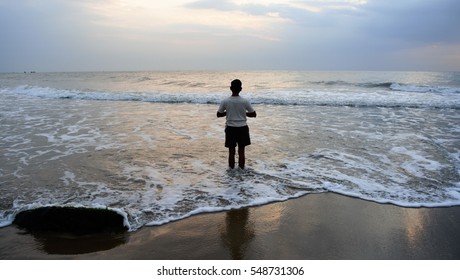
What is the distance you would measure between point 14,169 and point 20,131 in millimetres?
4546

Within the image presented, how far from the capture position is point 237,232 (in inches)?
161

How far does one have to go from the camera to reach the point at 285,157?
7.78 metres

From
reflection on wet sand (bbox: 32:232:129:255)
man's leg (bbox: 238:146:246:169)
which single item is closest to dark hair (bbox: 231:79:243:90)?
man's leg (bbox: 238:146:246:169)

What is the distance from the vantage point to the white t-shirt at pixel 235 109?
20.9 feet

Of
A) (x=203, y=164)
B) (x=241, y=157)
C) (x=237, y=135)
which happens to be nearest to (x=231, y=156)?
(x=241, y=157)

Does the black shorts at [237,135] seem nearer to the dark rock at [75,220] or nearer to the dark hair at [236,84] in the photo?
the dark hair at [236,84]

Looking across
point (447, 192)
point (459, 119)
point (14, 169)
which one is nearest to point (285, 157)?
point (447, 192)

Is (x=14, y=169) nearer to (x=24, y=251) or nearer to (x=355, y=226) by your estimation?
(x=24, y=251)

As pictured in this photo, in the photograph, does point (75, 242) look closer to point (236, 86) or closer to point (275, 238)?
point (275, 238)

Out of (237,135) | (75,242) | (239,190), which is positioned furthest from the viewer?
(237,135)

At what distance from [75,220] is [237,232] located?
2.04m

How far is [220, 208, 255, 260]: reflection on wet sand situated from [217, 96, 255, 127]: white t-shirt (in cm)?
222

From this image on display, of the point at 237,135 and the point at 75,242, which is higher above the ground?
the point at 237,135

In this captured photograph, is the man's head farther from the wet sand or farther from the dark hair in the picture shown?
the wet sand
